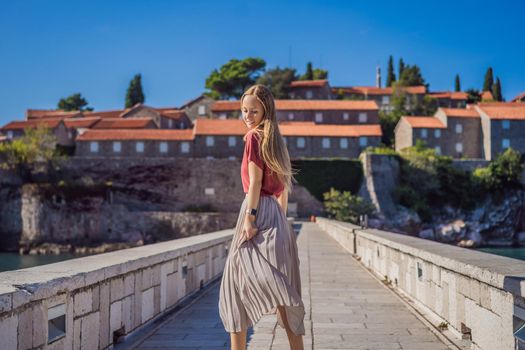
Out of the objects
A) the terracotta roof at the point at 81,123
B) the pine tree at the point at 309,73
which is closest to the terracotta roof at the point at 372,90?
the pine tree at the point at 309,73

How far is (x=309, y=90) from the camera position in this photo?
78.9 m

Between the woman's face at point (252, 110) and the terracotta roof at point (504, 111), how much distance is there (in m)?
61.4

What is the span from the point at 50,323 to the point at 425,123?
6060 cm

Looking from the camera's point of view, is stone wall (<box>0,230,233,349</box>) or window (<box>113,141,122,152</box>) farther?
window (<box>113,141,122,152</box>)

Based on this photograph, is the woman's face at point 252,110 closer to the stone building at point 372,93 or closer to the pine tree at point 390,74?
the stone building at point 372,93

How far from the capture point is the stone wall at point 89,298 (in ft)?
11.7

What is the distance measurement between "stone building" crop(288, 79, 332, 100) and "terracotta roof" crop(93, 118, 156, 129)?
2263cm

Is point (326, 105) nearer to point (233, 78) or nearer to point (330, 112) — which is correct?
point (330, 112)

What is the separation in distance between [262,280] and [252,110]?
119 cm

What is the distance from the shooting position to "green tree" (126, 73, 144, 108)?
299ft

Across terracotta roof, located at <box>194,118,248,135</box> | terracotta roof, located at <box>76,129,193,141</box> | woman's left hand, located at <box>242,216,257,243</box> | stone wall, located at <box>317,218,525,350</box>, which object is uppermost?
terracotta roof, located at <box>194,118,248,135</box>

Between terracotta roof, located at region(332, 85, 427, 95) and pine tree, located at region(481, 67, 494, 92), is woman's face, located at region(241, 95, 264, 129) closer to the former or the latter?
terracotta roof, located at region(332, 85, 427, 95)

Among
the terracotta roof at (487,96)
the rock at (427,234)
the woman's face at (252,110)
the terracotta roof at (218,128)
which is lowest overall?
the rock at (427,234)

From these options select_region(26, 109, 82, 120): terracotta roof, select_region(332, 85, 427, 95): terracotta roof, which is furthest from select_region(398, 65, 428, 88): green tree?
select_region(26, 109, 82, 120): terracotta roof
